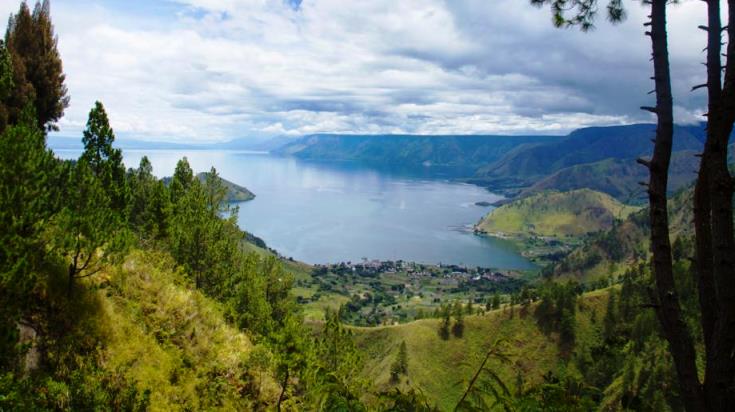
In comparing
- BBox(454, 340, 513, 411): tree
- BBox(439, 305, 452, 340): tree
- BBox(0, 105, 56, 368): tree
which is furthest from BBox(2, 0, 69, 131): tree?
BBox(439, 305, 452, 340): tree

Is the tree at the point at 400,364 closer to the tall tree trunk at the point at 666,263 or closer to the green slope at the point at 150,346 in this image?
the green slope at the point at 150,346

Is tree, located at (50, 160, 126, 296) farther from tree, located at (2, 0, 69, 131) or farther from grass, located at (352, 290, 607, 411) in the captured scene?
grass, located at (352, 290, 607, 411)

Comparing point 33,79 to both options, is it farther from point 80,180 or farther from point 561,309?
point 561,309

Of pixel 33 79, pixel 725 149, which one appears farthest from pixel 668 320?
pixel 33 79

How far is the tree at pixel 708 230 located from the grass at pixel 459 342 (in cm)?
10639

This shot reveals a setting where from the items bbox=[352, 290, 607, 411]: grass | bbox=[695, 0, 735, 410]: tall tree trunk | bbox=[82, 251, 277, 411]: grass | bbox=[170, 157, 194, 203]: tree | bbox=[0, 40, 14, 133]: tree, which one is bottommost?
bbox=[352, 290, 607, 411]: grass

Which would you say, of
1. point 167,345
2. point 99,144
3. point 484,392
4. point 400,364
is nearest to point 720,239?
point 484,392

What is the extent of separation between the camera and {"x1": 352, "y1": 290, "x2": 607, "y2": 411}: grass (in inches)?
4407

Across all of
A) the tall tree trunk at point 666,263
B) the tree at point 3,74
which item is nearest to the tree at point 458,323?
the tree at point 3,74

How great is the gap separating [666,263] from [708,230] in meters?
0.61

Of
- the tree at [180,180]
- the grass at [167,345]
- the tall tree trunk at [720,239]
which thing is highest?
the tall tree trunk at [720,239]

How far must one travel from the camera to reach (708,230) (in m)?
5.45

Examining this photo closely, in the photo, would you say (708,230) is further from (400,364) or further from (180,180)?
(400,364)

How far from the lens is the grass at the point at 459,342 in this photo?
111938 mm
